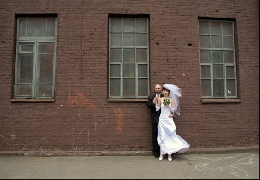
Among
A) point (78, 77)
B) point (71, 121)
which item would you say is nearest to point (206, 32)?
point (78, 77)

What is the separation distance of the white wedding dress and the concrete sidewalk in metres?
0.30

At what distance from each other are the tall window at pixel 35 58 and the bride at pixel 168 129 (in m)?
3.00

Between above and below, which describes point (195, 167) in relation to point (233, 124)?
below

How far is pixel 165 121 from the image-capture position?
620 cm

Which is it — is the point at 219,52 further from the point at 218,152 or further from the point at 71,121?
the point at 71,121

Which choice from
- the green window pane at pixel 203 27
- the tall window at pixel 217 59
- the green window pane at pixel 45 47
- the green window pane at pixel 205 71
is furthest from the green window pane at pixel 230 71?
the green window pane at pixel 45 47

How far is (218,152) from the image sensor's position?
6.70m

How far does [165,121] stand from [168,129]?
0.69 ft

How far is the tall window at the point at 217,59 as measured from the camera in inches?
283

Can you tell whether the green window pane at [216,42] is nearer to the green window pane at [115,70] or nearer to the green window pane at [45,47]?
the green window pane at [115,70]

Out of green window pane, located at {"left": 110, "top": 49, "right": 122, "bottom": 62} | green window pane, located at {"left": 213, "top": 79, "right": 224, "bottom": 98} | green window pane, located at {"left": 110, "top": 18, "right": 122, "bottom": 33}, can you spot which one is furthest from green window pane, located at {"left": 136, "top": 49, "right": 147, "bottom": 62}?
green window pane, located at {"left": 213, "top": 79, "right": 224, "bottom": 98}

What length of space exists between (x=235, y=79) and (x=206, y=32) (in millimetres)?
1569

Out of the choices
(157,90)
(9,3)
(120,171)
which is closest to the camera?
(120,171)

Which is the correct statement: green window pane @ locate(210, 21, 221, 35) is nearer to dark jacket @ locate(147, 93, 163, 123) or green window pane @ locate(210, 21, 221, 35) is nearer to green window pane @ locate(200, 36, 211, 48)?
green window pane @ locate(200, 36, 211, 48)
